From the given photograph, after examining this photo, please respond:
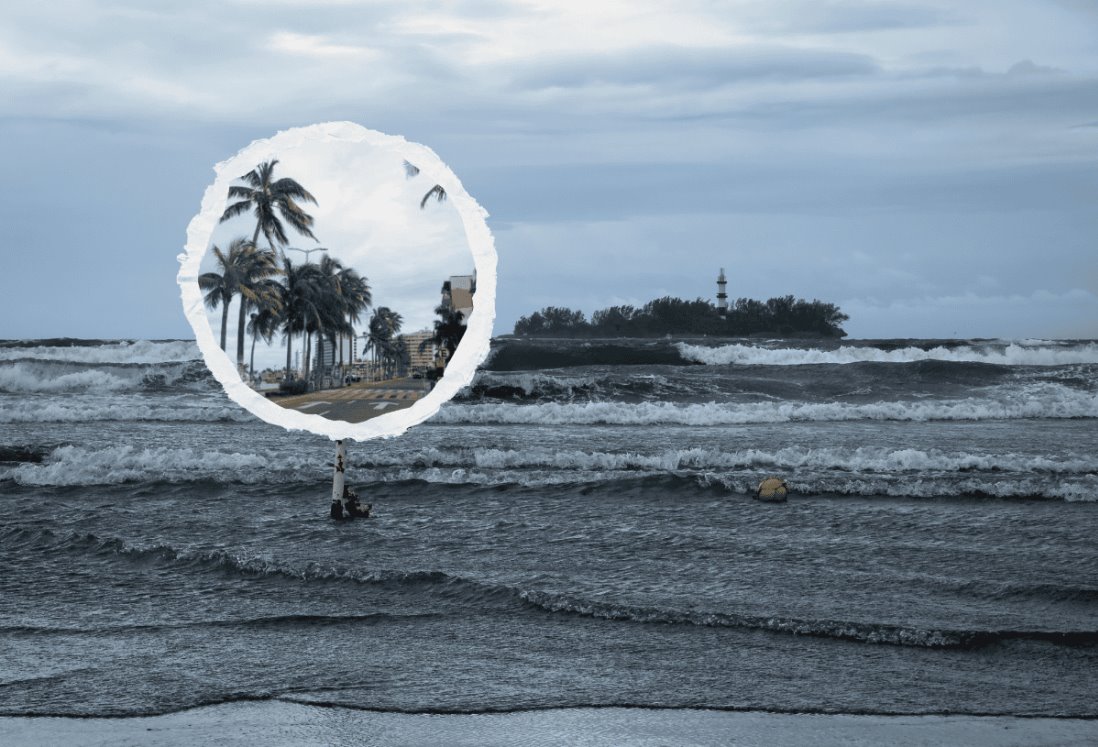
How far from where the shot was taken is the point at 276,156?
253 inches

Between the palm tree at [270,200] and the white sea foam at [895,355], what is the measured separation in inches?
1506

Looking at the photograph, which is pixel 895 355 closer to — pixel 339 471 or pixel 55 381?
pixel 55 381

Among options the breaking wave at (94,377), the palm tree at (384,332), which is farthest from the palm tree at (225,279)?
the breaking wave at (94,377)

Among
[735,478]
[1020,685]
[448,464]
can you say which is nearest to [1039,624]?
[1020,685]

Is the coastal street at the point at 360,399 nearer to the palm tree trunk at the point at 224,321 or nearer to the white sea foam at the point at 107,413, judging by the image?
the palm tree trunk at the point at 224,321

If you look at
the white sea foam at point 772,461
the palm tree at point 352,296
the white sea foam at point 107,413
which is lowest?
the white sea foam at point 772,461

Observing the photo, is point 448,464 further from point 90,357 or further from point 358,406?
point 90,357

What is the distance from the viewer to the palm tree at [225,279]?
6.59m

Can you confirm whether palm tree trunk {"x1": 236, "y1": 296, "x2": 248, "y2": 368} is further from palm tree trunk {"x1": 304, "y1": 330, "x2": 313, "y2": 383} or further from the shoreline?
the shoreline

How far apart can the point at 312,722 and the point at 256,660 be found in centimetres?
123

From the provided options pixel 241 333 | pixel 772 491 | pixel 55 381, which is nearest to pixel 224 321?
pixel 241 333

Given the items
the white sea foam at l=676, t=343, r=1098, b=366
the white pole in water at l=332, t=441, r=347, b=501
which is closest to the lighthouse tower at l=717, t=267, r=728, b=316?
the white sea foam at l=676, t=343, r=1098, b=366

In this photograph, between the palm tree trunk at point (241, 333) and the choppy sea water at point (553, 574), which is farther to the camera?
the palm tree trunk at point (241, 333)

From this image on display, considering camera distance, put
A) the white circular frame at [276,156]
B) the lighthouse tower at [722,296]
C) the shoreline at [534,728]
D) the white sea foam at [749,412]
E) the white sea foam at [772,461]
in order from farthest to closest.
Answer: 1. the lighthouse tower at [722,296]
2. the white sea foam at [749,412]
3. the white sea foam at [772,461]
4. the white circular frame at [276,156]
5. the shoreline at [534,728]
